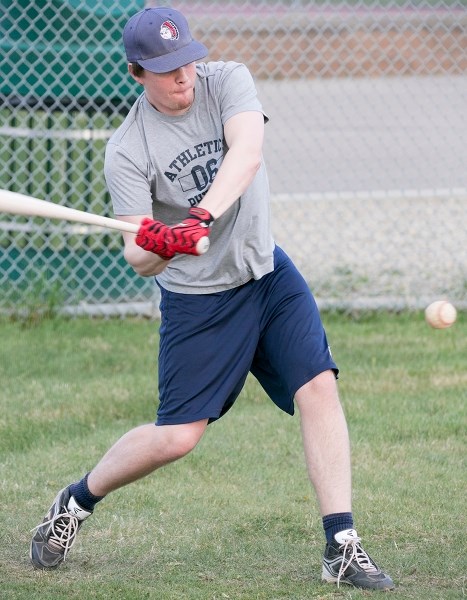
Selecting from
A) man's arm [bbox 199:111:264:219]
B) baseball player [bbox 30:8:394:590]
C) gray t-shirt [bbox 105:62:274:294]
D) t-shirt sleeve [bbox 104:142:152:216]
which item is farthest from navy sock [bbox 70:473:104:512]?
man's arm [bbox 199:111:264:219]

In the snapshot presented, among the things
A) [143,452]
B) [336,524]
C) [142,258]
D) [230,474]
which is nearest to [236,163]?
[142,258]

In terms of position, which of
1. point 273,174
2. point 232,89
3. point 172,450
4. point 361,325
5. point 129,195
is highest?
point 232,89

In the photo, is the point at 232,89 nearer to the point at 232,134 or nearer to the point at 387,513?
the point at 232,134

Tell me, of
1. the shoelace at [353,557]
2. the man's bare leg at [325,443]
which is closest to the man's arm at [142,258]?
the man's bare leg at [325,443]

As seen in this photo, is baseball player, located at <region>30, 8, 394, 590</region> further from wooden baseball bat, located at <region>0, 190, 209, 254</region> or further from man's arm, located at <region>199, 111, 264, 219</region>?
wooden baseball bat, located at <region>0, 190, 209, 254</region>

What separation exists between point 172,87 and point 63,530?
1.61 meters

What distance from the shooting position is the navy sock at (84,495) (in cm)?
413

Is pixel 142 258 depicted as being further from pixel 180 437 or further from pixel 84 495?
pixel 84 495

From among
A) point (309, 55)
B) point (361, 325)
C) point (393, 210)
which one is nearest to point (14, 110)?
point (361, 325)

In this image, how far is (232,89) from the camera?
12.6 ft

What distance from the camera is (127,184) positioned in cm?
378

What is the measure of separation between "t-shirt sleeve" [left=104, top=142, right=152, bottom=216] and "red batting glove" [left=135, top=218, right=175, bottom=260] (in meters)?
0.22

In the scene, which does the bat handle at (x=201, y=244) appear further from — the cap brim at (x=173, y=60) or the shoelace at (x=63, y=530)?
the shoelace at (x=63, y=530)

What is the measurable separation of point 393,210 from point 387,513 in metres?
6.18
